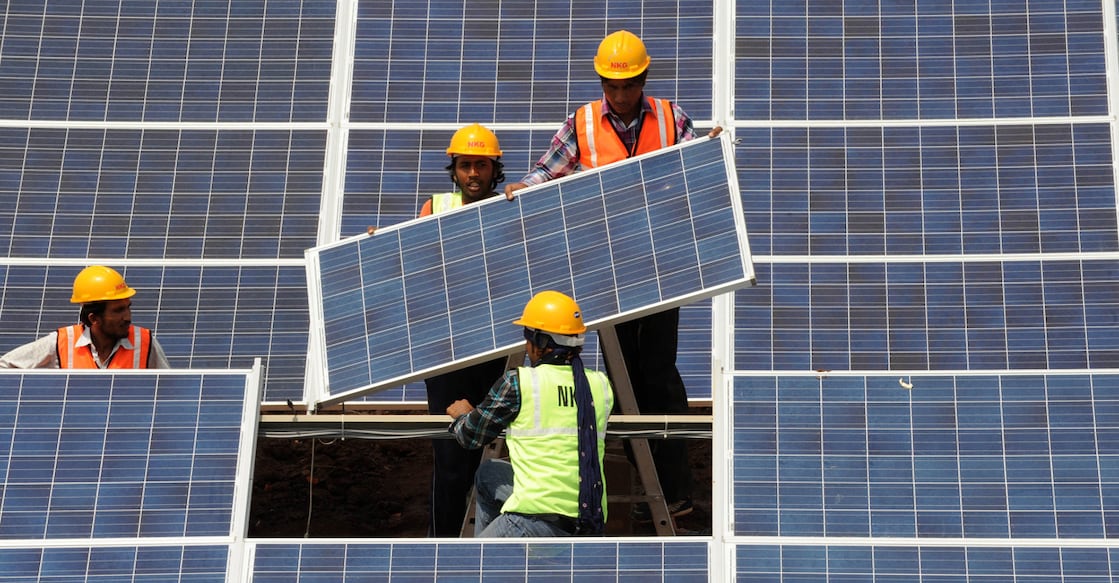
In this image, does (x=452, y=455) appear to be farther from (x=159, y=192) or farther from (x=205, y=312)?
(x=159, y=192)

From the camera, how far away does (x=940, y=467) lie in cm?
1136

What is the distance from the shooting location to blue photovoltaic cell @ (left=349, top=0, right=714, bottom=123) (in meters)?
15.9

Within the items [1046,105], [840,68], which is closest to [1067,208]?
[1046,105]

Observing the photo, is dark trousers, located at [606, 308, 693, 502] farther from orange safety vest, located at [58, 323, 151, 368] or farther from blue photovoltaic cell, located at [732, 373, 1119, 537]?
orange safety vest, located at [58, 323, 151, 368]

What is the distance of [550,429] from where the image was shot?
35.9 feet

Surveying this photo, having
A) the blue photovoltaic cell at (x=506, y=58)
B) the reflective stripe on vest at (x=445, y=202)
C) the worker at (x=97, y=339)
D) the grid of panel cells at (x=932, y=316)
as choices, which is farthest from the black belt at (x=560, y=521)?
the blue photovoltaic cell at (x=506, y=58)

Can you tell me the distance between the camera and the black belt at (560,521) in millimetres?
11070

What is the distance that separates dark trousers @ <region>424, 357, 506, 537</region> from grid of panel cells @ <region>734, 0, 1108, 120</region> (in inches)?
164

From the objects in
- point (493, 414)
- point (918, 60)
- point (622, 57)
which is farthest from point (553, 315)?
point (918, 60)

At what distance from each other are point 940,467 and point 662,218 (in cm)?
250

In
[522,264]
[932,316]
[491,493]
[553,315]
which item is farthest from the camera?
[932,316]

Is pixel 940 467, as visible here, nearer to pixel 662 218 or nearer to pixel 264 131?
pixel 662 218

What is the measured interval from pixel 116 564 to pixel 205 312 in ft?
13.1

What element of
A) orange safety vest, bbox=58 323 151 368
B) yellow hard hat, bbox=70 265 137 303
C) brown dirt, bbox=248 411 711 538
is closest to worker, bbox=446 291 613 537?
orange safety vest, bbox=58 323 151 368
